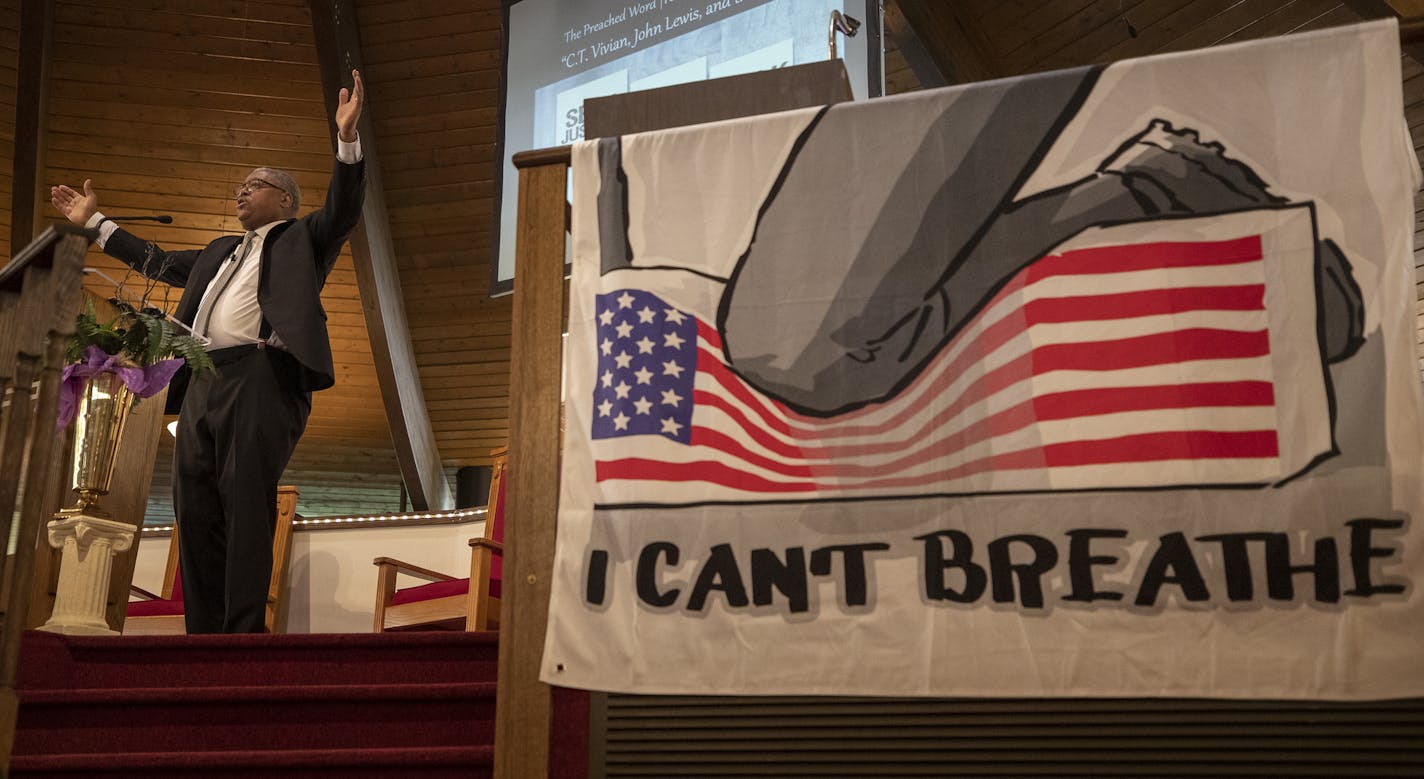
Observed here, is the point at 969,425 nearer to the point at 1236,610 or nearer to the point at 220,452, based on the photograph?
the point at 1236,610

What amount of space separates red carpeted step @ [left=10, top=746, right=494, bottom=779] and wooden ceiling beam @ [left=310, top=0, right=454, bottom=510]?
178 inches

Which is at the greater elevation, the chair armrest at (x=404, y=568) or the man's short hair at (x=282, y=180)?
the man's short hair at (x=282, y=180)

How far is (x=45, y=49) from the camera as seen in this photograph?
651 cm

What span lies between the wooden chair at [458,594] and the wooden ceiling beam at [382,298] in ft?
7.44

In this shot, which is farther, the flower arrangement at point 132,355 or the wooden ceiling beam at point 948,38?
the wooden ceiling beam at point 948,38

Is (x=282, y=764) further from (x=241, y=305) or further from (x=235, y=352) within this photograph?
(x=241, y=305)

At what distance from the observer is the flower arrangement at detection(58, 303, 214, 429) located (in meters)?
3.28

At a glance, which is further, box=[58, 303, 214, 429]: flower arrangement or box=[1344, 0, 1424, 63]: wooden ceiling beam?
box=[1344, 0, 1424, 63]: wooden ceiling beam

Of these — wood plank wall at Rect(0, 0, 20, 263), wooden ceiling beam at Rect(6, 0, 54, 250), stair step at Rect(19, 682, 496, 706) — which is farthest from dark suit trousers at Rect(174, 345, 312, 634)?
wood plank wall at Rect(0, 0, 20, 263)

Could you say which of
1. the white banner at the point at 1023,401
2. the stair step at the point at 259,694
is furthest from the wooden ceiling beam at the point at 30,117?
the white banner at the point at 1023,401

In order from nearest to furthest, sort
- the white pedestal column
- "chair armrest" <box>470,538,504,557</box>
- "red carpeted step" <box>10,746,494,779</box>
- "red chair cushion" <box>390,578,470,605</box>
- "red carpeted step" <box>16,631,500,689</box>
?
"red carpeted step" <box>10,746,494,779</box>, "red carpeted step" <box>16,631,500,689</box>, the white pedestal column, "chair armrest" <box>470,538,504,557</box>, "red chair cushion" <box>390,578,470,605</box>

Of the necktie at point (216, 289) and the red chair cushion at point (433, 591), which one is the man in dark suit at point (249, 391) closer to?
the necktie at point (216, 289)

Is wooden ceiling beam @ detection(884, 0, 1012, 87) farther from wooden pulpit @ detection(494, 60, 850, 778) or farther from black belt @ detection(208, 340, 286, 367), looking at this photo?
black belt @ detection(208, 340, 286, 367)

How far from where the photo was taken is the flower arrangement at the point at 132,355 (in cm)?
328
